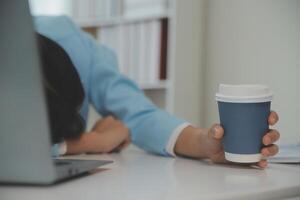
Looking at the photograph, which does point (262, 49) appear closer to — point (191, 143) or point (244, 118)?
point (191, 143)

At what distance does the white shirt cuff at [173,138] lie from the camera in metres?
1.09

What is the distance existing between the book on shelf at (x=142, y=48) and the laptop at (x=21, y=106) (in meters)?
1.86

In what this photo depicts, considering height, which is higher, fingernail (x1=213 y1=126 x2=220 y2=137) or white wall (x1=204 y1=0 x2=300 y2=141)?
white wall (x1=204 y1=0 x2=300 y2=141)

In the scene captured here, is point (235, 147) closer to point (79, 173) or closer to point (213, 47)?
point (79, 173)

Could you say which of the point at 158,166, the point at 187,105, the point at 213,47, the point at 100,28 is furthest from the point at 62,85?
the point at 100,28

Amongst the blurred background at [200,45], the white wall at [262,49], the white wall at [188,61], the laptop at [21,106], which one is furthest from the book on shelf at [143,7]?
the laptop at [21,106]

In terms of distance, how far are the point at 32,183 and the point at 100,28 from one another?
2.26 meters

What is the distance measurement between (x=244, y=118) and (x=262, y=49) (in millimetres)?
512

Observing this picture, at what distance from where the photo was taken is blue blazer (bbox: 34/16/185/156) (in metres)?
1.30

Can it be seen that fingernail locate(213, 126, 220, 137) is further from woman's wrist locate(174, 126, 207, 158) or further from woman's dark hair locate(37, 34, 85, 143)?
woman's dark hair locate(37, 34, 85, 143)

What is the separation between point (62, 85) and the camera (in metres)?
0.99

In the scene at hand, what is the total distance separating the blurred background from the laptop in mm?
32

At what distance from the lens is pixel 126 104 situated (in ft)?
4.48

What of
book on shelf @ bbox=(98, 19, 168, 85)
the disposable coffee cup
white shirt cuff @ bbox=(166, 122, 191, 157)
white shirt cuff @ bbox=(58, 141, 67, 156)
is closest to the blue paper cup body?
the disposable coffee cup
